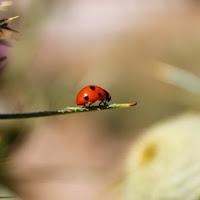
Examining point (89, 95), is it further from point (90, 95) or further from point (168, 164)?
point (168, 164)

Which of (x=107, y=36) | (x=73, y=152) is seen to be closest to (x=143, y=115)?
(x=73, y=152)

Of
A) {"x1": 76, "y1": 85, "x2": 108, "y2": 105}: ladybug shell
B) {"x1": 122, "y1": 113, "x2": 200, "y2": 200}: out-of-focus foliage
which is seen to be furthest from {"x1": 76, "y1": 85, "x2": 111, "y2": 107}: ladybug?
{"x1": 122, "y1": 113, "x2": 200, "y2": 200}: out-of-focus foliage

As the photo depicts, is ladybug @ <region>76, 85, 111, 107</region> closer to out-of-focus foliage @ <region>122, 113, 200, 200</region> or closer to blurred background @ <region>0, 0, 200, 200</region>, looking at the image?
blurred background @ <region>0, 0, 200, 200</region>

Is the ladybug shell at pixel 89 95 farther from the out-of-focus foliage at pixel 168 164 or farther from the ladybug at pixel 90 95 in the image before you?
the out-of-focus foliage at pixel 168 164

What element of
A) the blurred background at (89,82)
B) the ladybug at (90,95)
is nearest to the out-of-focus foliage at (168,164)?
the blurred background at (89,82)

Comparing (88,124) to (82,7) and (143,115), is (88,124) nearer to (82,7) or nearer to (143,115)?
(143,115)

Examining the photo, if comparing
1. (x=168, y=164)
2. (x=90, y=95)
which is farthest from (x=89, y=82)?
(x=90, y=95)
